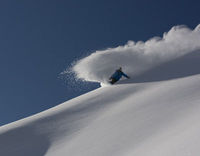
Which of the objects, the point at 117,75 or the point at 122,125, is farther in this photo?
the point at 117,75

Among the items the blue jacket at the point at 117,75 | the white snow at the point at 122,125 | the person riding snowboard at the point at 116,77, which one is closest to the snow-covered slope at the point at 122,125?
the white snow at the point at 122,125

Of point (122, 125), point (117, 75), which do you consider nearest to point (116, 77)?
point (117, 75)

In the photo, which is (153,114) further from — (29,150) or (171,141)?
(29,150)

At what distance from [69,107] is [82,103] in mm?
517

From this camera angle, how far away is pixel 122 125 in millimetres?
8164

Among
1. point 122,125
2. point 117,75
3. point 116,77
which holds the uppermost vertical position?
point 117,75

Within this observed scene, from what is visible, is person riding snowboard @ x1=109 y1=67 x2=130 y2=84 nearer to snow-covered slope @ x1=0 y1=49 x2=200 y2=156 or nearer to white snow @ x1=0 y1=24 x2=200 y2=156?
white snow @ x1=0 y1=24 x2=200 y2=156

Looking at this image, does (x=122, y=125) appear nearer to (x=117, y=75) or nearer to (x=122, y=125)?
(x=122, y=125)

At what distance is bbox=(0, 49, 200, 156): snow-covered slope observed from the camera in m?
6.37

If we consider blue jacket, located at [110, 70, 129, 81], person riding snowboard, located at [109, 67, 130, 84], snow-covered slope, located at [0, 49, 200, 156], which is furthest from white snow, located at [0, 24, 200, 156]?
blue jacket, located at [110, 70, 129, 81]

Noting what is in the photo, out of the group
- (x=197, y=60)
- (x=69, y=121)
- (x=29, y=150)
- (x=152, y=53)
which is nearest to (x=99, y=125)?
(x=69, y=121)

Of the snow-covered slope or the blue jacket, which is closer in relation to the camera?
the snow-covered slope

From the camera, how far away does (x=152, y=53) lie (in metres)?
18.8

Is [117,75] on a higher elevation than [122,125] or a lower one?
higher
